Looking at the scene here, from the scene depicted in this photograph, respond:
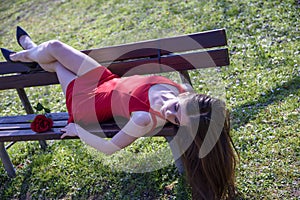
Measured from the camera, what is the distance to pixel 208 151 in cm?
318

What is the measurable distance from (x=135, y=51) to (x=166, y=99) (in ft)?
2.76

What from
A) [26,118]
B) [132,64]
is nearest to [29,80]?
[26,118]

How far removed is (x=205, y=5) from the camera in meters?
7.00

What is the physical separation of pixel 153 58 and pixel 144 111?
0.82 meters

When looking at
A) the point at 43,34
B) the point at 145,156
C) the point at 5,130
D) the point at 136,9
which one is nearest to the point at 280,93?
the point at 145,156

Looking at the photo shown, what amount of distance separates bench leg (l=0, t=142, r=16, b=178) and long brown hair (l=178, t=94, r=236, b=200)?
1897 millimetres

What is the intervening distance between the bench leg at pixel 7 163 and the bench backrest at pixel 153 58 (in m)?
0.63

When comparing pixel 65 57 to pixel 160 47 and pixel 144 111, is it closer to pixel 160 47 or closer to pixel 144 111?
pixel 160 47

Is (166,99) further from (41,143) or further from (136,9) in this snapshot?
(136,9)

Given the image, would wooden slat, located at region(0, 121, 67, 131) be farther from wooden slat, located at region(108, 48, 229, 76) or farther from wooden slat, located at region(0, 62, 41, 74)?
wooden slat, located at region(108, 48, 229, 76)

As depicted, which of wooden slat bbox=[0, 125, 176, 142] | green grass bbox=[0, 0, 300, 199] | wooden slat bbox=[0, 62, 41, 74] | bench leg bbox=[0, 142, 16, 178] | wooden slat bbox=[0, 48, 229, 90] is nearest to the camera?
wooden slat bbox=[0, 125, 176, 142]

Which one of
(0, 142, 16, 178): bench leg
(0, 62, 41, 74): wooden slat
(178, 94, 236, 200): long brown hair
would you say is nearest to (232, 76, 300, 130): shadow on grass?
(178, 94, 236, 200): long brown hair

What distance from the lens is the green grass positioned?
12.5ft

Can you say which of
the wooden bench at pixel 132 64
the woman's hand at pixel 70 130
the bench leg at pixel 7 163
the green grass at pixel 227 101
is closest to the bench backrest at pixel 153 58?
the wooden bench at pixel 132 64
